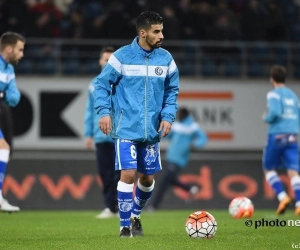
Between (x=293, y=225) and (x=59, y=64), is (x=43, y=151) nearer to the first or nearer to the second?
(x=59, y=64)

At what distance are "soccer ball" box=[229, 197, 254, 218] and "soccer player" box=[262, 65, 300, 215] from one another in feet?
3.89

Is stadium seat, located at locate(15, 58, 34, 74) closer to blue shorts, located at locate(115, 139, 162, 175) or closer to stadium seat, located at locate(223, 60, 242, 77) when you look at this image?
stadium seat, located at locate(223, 60, 242, 77)

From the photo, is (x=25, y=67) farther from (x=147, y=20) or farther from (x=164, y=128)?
(x=164, y=128)

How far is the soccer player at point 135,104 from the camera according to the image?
8953 millimetres

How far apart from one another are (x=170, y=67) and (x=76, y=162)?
385 inches

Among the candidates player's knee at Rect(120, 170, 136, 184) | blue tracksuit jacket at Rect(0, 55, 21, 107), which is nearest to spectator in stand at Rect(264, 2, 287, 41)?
blue tracksuit jacket at Rect(0, 55, 21, 107)

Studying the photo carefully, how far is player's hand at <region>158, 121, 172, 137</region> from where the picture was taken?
29.6ft

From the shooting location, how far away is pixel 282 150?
14.1 meters

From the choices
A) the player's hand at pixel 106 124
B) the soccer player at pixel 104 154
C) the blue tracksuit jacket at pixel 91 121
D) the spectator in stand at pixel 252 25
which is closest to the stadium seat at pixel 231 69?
the spectator in stand at pixel 252 25

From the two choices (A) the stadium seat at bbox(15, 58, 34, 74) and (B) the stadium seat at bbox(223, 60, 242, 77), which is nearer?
(A) the stadium seat at bbox(15, 58, 34, 74)

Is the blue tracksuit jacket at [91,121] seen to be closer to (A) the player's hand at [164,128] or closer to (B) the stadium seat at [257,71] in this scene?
(A) the player's hand at [164,128]

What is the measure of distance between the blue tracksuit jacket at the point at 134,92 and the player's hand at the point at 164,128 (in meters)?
0.05

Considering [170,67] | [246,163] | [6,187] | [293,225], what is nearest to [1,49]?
[170,67]

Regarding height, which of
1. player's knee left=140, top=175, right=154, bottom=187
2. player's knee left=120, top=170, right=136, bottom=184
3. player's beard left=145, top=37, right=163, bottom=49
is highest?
player's beard left=145, top=37, right=163, bottom=49
